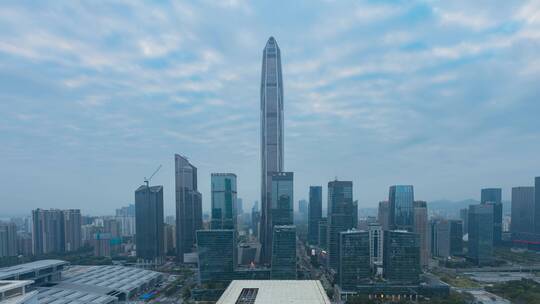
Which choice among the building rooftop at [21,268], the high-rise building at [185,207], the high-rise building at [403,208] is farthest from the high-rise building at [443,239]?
the building rooftop at [21,268]

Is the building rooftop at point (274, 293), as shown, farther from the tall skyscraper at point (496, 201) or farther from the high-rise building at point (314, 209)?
the tall skyscraper at point (496, 201)

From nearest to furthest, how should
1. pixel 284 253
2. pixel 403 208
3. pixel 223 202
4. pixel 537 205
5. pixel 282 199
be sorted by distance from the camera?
pixel 284 253 → pixel 403 208 → pixel 282 199 → pixel 223 202 → pixel 537 205

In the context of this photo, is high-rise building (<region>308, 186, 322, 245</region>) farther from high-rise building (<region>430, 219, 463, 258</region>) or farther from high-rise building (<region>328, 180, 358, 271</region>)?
high-rise building (<region>430, 219, 463, 258</region>)

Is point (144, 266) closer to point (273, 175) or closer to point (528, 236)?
point (273, 175)

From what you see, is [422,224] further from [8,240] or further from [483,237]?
[8,240]

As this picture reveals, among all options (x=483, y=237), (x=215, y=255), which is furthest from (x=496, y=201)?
(x=215, y=255)

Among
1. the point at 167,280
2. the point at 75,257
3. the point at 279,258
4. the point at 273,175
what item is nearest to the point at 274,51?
the point at 273,175

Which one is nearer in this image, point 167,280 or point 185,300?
point 185,300

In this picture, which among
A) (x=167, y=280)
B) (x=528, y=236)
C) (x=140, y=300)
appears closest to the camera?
(x=140, y=300)
